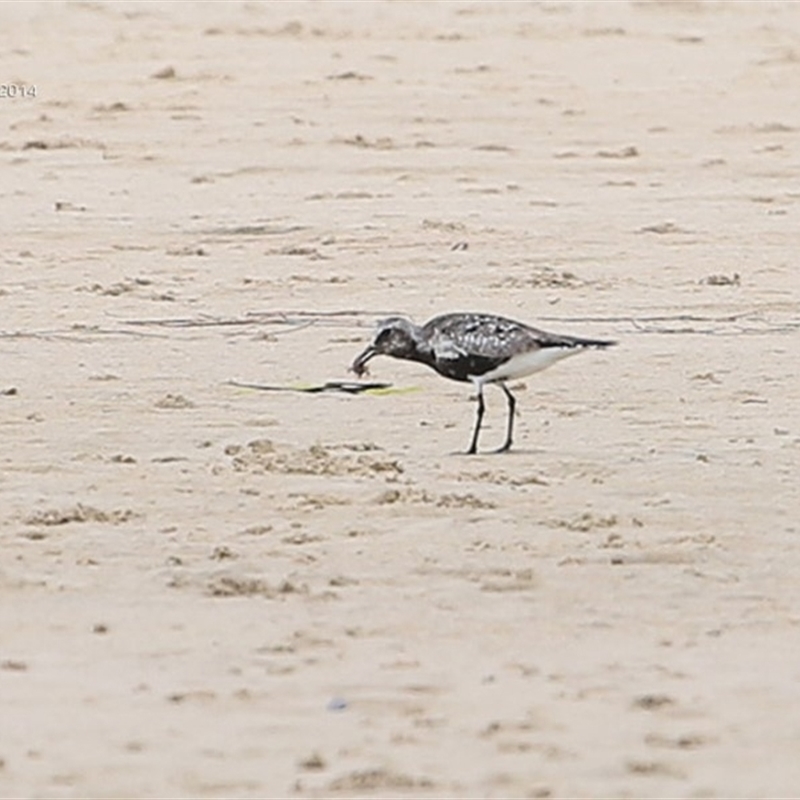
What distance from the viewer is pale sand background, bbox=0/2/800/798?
5605mm

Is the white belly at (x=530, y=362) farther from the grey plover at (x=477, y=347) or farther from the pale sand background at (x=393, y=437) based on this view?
the pale sand background at (x=393, y=437)

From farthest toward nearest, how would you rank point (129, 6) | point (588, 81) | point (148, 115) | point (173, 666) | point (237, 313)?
point (129, 6) < point (588, 81) < point (148, 115) < point (237, 313) < point (173, 666)

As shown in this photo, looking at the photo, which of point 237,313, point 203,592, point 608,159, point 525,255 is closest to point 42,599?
point 203,592

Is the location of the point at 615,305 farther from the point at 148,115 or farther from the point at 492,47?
the point at 492,47

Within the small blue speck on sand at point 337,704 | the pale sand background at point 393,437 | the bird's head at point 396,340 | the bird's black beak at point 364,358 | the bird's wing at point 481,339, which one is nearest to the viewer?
the pale sand background at point 393,437

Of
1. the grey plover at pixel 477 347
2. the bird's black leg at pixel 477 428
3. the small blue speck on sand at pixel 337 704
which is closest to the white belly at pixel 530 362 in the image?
the grey plover at pixel 477 347

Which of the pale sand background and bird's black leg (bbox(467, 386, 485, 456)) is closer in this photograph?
the pale sand background

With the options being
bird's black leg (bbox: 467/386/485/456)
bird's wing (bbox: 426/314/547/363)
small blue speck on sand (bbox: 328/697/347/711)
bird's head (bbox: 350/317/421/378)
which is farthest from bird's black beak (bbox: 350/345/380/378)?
small blue speck on sand (bbox: 328/697/347/711)

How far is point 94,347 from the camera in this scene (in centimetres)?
1050

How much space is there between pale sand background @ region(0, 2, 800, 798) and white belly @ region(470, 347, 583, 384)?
0.26m

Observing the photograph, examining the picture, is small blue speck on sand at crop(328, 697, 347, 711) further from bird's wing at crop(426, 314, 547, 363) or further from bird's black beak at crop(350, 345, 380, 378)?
bird's black beak at crop(350, 345, 380, 378)

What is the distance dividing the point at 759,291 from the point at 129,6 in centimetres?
960

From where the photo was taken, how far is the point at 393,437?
343 inches

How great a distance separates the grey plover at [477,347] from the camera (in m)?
8.20
